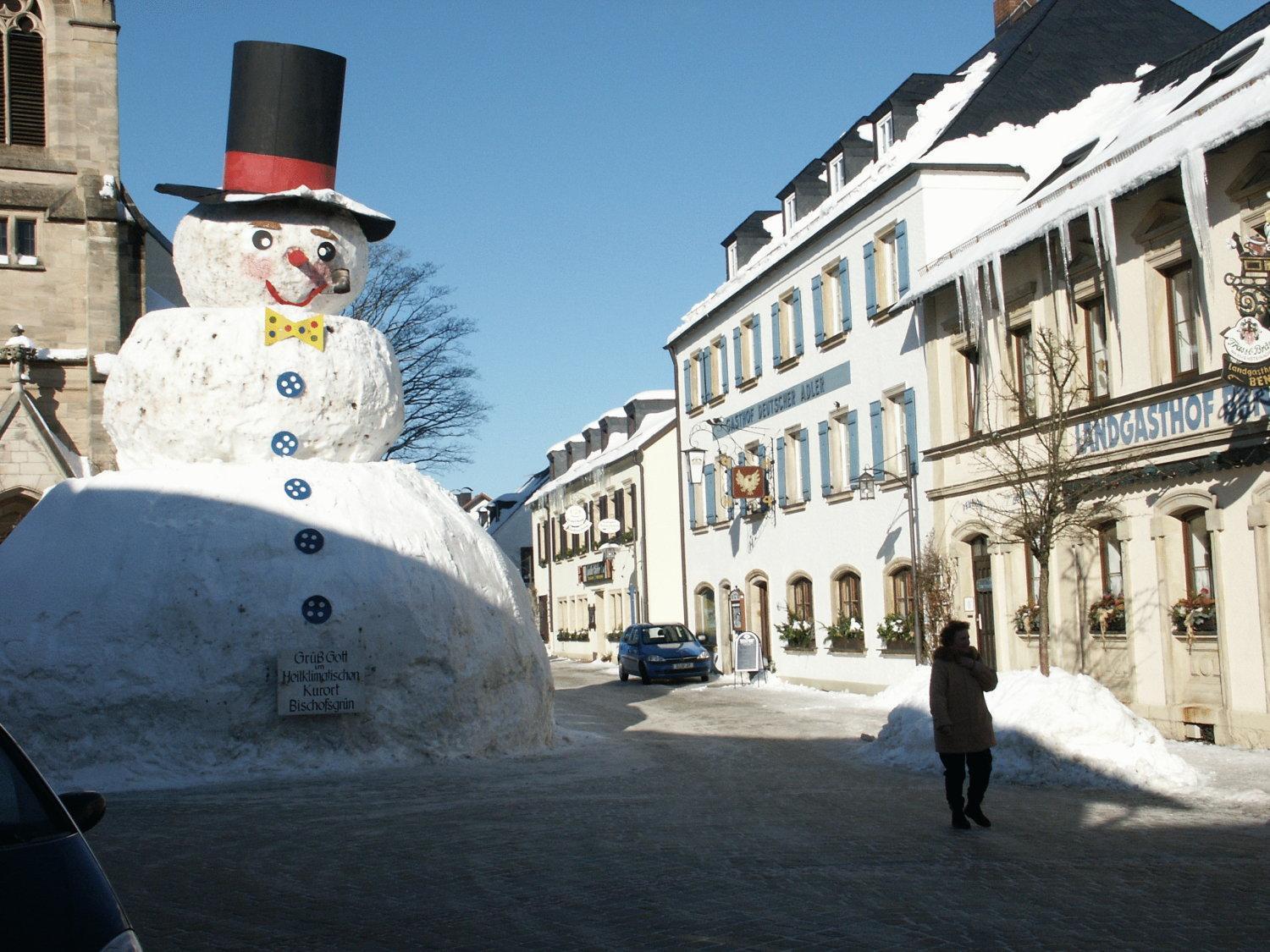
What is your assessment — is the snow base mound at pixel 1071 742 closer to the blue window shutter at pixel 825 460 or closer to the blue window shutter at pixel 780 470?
the blue window shutter at pixel 825 460

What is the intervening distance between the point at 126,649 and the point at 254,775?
173 centimetres

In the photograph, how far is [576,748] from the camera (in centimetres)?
1691

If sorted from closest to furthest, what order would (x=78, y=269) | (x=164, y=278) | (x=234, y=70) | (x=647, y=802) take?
(x=647, y=802) → (x=234, y=70) → (x=78, y=269) → (x=164, y=278)

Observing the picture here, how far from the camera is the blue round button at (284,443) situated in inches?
599

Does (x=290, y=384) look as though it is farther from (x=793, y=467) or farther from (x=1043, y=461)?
(x=793, y=467)

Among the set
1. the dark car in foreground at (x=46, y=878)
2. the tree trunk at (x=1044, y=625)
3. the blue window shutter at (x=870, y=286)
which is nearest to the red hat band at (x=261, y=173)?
the tree trunk at (x=1044, y=625)

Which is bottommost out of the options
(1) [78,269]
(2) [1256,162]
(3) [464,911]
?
(3) [464,911]

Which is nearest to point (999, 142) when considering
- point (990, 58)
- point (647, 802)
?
point (990, 58)

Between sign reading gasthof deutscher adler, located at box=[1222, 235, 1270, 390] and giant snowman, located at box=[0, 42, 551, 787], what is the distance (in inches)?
319

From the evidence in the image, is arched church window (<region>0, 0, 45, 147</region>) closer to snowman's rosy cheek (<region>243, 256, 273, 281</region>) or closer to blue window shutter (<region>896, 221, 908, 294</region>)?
blue window shutter (<region>896, 221, 908, 294</region>)

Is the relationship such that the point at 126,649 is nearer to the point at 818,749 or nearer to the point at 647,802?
the point at 647,802

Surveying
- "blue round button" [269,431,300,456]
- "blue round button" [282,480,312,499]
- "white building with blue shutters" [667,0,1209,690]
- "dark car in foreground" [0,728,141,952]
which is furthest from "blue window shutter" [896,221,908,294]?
"dark car in foreground" [0,728,141,952]

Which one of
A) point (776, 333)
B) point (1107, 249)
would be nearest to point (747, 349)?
point (776, 333)

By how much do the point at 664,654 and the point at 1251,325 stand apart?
65.4 ft
